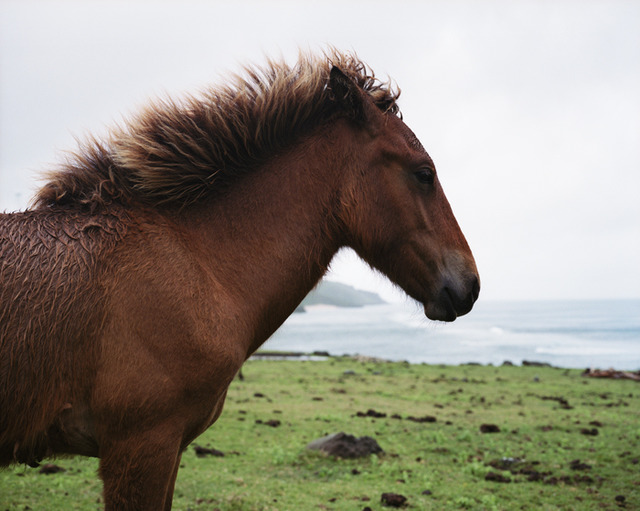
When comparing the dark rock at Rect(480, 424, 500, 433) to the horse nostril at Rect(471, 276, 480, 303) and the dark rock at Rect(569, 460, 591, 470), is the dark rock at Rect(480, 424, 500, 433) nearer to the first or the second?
the dark rock at Rect(569, 460, 591, 470)

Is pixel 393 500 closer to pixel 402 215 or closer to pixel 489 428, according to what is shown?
pixel 402 215

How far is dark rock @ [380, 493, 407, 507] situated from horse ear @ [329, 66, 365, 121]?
4487 millimetres

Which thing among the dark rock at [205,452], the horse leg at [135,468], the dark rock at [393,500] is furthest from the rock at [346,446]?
the horse leg at [135,468]

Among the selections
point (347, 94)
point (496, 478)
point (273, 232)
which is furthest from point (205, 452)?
point (347, 94)

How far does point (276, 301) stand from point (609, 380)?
18679mm

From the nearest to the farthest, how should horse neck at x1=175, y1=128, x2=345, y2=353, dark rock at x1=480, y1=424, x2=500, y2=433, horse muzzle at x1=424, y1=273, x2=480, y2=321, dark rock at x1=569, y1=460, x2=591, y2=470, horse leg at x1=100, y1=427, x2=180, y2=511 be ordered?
horse leg at x1=100, y1=427, x2=180, y2=511, horse neck at x1=175, y1=128, x2=345, y2=353, horse muzzle at x1=424, y1=273, x2=480, y2=321, dark rock at x1=569, y1=460, x2=591, y2=470, dark rock at x1=480, y1=424, x2=500, y2=433

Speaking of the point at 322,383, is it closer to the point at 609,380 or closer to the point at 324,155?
the point at 609,380

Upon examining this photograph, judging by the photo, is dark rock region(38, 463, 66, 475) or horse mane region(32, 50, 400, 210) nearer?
horse mane region(32, 50, 400, 210)

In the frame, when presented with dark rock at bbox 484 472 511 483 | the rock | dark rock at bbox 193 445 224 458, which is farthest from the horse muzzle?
dark rock at bbox 193 445 224 458

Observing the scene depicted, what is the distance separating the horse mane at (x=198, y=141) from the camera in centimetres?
281

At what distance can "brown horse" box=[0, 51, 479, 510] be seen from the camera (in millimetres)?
2355

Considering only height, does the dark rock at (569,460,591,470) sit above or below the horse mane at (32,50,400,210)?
below

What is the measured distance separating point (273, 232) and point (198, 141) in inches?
26.7

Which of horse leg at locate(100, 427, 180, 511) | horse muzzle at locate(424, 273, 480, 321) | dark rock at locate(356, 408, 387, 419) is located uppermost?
horse muzzle at locate(424, 273, 480, 321)
